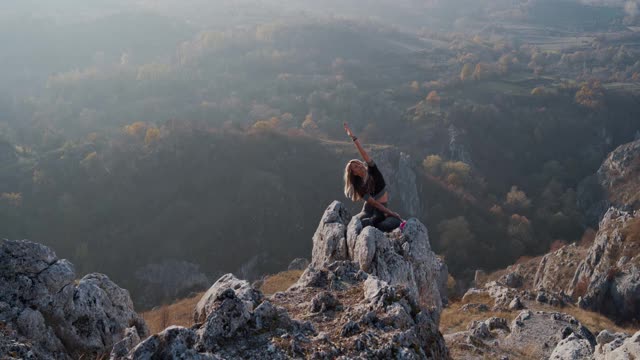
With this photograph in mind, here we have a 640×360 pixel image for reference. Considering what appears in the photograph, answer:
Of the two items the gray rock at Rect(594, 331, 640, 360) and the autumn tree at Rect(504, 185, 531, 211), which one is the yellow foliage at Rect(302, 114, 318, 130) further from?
the gray rock at Rect(594, 331, 640, 360)

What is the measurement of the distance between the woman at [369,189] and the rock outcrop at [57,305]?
27.9 ft

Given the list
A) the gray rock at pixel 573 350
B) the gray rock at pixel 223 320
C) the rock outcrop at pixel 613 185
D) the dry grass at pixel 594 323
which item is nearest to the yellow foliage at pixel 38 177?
the dry grass at pixel 594 323

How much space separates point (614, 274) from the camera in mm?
41656

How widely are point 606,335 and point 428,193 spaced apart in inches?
4457

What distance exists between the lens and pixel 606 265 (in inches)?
1688

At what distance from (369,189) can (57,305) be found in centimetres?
1095

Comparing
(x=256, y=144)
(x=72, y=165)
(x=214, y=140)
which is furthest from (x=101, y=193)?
(x=256, y=144)

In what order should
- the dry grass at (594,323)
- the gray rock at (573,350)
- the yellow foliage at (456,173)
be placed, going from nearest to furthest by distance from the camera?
the gray rock at (573,350), the dry grass at (594,323), the yellow foliage at (456,173)

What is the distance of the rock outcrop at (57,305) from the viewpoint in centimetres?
1381

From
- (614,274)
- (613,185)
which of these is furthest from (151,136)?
(614,274)

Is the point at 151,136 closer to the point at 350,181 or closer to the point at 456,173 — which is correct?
the point at 456,173

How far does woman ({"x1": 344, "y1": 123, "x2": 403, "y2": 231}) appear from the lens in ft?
60.2

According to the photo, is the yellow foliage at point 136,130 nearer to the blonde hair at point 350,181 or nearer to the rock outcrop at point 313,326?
the blonde hair at point 350,181

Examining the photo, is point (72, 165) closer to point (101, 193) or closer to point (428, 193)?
point (101, 193)
